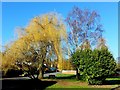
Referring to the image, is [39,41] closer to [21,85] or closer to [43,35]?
[43,35]

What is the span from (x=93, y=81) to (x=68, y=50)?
22.6 ft

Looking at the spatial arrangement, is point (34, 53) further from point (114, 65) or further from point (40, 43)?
point (114, 65)

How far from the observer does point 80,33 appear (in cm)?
3541

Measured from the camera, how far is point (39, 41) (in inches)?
1209

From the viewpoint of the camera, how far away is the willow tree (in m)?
29.6

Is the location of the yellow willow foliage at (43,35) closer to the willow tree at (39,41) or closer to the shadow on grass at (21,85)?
the willow tree at (39,41)

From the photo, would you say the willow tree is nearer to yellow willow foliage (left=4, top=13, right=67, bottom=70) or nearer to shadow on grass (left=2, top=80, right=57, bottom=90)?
yellow willow foliage (left=4, top=13, right=67, bottom=70)

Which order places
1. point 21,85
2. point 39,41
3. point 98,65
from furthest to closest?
point 39,41 → point 98,65 → point 21,85

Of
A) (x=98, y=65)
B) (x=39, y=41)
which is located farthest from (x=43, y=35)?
(x=98, y=65)

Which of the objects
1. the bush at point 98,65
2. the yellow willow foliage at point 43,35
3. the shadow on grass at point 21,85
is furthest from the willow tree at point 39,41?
the bush at point 98,65

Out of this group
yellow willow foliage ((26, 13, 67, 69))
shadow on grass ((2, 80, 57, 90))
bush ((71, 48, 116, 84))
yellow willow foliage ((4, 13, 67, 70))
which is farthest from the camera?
yellow willow foliage ((26, 13, 67, 69))

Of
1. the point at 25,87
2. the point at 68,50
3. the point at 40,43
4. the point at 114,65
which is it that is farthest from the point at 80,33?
the point at 25,87

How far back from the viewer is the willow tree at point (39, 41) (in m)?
29.6

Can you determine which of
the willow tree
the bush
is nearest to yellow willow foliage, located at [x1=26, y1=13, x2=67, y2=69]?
the willow tree
